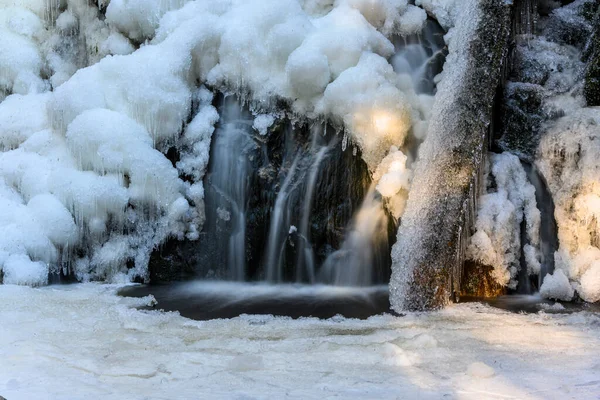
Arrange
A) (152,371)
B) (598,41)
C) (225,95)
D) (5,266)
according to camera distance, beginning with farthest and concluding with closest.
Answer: (225,95) → (598,41) → (5,266) → (152,371)

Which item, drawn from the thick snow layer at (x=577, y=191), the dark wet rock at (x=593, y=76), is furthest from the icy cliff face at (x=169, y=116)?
the dark wet rock at (x=593, y=76)

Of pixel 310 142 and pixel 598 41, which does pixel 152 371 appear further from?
pixel 598 41

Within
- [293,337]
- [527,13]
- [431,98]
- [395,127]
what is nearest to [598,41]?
[527,13]

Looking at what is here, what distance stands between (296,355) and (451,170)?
2.04m

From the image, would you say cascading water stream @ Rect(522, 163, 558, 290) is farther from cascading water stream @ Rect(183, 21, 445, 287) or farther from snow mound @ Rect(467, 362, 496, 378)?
snow mound @ Rect(467, 362, 496, 378)

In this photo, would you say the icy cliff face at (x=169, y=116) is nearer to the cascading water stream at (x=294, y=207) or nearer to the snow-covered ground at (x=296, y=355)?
the cascading water stream at (x=294, y=207)

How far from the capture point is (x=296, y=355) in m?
3.17

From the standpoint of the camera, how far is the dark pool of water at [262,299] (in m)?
4.29

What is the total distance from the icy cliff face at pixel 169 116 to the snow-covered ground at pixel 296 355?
1282 mm

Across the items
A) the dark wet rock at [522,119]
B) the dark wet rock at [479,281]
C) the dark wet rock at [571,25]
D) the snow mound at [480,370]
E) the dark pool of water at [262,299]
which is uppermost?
the dark wet rock at [571,25]

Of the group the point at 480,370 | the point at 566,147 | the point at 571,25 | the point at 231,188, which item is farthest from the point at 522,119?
the point at 480,370

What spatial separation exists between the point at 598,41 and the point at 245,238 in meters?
3.56

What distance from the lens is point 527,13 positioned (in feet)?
19.5

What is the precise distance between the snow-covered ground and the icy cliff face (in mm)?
1282
